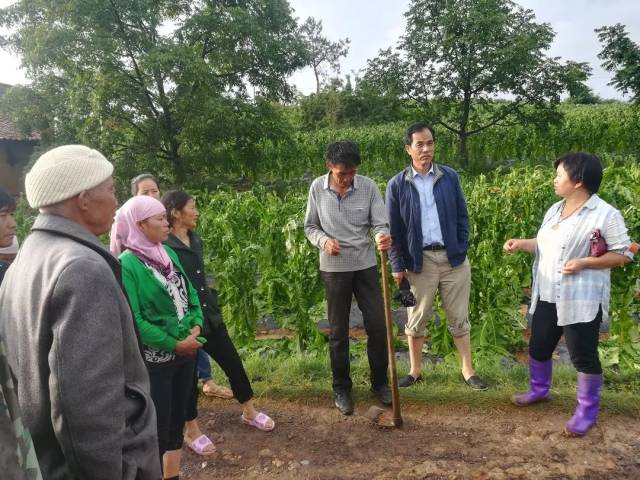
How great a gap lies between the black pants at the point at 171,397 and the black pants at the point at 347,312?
1.30 meters

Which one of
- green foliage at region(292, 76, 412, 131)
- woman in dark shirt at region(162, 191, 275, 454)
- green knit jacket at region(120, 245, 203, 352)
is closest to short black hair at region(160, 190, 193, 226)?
woman in dark shirt at region(162, 191, 275, 454)

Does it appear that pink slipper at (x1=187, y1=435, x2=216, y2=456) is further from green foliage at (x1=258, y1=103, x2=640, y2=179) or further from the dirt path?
green foliage at (x1=258, y1=103, x2=640, y2=179)

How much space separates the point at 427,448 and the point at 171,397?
68.5 inches

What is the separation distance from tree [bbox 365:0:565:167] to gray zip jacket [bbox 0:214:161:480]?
16.1 metres

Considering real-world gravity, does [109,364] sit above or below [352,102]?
below

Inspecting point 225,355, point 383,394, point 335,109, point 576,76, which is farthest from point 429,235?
point 335,109

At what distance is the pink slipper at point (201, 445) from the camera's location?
330 cm

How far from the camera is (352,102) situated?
32.3 meters

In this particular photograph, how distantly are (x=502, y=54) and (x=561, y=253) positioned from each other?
1409 cm

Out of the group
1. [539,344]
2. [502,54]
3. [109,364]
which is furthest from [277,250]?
[502,54]

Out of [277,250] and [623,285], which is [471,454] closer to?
[623,285]

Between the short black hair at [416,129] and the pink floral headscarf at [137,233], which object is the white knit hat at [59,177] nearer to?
the pink floral headscarf at [137,233]

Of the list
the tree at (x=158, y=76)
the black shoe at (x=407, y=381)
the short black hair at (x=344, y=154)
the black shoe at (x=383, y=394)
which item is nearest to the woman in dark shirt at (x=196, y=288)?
the black shoe at (x=383, y=394)

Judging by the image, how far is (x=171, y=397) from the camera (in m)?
2.60
